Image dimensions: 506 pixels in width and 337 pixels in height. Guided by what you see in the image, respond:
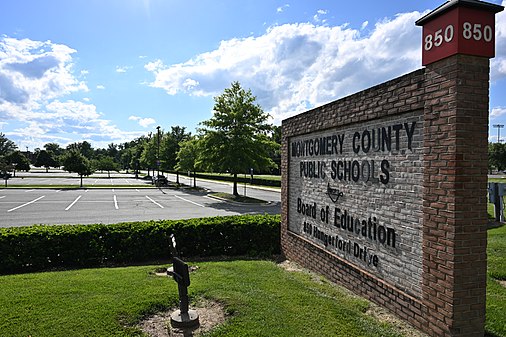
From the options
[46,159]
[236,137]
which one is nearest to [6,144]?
[46,159]

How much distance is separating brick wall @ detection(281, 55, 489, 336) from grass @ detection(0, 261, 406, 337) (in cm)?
60

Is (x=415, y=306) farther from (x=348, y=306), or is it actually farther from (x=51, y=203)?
(x=51, y=203)

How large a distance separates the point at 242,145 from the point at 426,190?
21240mm

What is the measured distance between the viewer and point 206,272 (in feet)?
22.3

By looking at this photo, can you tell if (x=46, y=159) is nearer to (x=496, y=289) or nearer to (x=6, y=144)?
(x=6, y=144)

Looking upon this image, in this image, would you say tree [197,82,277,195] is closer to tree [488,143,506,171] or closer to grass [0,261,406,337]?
grass [0,261,406,337]

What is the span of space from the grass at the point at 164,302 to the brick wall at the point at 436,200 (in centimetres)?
60

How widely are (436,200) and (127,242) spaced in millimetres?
6136

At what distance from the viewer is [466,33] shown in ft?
12.3

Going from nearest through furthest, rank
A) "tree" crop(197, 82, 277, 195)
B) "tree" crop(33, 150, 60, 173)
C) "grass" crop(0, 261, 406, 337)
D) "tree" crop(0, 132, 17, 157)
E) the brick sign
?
"grass" crop(0, 261, 406, 337) → the brick sign → "tree" crop(197, 82, 277, 195) → "tree" crop(33, 150, 60, 173) → "tree" crop(0, 132, 17, 157)

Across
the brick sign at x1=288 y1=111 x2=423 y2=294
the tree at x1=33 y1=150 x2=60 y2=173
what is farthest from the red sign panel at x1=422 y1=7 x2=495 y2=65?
the tree at x1=33 y1=150 x2=60 y2=173

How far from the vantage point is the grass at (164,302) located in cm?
438

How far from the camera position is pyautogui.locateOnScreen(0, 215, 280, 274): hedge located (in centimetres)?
711

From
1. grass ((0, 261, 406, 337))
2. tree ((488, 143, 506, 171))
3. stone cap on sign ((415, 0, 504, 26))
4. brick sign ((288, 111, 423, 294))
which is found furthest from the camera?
tree ((488, 143, 506, 171))
